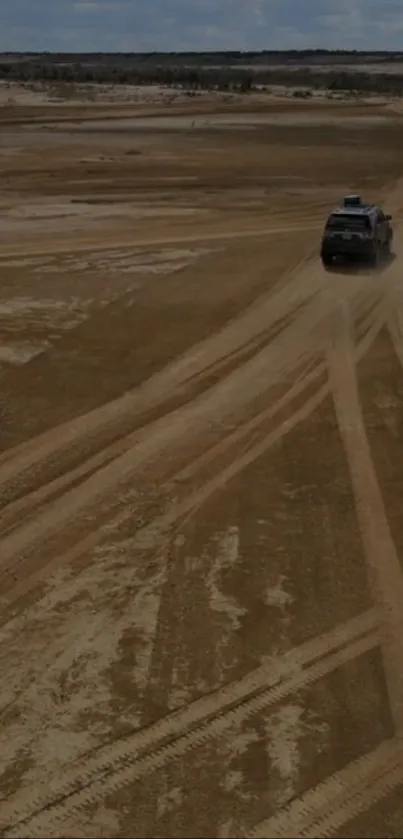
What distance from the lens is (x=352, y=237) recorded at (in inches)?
947

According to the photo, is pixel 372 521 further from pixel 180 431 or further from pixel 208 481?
pixel 180 431

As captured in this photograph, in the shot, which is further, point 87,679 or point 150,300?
point 150,300

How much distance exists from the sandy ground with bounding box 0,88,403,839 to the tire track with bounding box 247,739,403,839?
0.02 m

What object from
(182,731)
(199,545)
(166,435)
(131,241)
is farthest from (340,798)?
(131,241)

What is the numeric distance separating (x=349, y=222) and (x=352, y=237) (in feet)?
1.60

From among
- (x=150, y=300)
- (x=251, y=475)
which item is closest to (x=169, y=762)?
(x=251, y=475)

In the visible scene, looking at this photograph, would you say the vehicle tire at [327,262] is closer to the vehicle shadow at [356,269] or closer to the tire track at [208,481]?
the vehicle shadow at [356,269]

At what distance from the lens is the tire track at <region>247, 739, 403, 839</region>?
23.6ft

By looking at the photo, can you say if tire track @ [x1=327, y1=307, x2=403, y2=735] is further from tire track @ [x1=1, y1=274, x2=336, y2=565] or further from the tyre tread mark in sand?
tire track @ [x1=1, y1=274, x2=336, y2=565]

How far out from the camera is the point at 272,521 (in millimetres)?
11711

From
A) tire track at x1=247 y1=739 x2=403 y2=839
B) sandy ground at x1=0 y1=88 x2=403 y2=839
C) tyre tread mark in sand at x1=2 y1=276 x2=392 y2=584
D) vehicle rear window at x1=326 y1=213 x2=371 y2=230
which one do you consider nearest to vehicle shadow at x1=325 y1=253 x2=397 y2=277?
sandy ground at x1=0 y1=88 x2=403 y2=839

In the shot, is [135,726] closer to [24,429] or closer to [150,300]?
[24,429]

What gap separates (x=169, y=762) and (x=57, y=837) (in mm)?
1095

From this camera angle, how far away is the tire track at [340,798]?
7180mm
